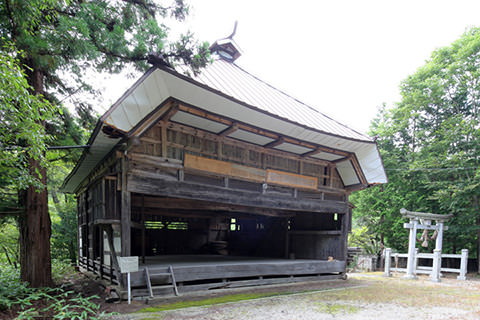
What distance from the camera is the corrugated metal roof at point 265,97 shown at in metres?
6.76

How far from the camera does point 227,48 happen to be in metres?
10.3

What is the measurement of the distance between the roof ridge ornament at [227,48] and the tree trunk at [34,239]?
22.4 ft

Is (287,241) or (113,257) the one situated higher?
(113,257)

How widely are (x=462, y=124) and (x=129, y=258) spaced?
54.4ft

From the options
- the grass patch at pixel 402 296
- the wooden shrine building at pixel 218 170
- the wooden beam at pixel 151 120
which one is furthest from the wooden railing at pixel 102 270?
the grass patch at pixel 402 296

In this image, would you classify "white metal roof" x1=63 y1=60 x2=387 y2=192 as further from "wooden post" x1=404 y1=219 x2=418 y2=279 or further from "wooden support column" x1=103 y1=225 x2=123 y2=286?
"wooden post" x1=404 y1=219 x2=418 y2=279

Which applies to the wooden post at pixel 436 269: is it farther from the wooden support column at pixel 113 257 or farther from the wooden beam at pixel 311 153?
the wooden support column at pixel 113 257

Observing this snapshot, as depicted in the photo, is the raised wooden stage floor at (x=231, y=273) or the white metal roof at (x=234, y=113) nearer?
the white metal roof at (x=234, y=113)

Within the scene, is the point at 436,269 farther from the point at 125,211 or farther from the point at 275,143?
the point at 125,211

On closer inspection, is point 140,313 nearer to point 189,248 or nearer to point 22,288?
point 22,288

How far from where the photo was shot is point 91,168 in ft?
28.2

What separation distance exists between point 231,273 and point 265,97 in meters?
4.87

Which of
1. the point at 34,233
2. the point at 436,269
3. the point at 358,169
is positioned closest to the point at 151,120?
the point at 34,233

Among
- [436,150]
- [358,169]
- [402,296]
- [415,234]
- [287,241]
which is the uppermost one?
[436,150]
